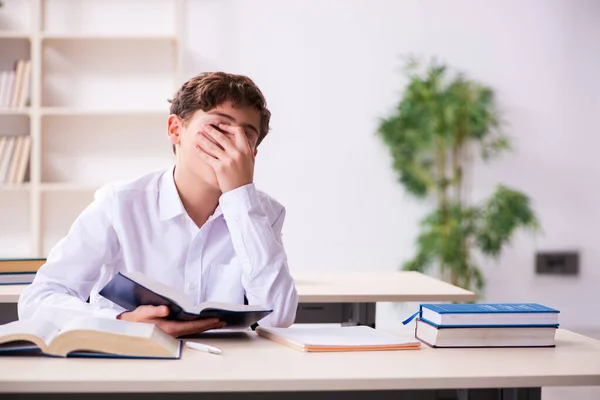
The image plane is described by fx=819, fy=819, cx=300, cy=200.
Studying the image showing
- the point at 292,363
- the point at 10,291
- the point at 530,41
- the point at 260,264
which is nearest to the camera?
the point at 292,363

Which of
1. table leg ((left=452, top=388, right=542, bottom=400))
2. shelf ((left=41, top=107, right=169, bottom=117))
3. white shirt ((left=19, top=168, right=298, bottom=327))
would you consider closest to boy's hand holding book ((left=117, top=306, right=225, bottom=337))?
white shirt ((left=19, top=168, right=298, bottom=327))

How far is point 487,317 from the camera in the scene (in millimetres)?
1575

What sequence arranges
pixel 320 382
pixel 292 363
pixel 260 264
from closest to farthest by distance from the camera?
pixel 320 382 < pixel 292 363 < pixel 260 264

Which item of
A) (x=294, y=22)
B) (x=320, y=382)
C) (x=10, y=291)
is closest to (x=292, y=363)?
(x=320, y=382)

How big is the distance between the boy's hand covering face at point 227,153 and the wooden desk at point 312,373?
1.31ft

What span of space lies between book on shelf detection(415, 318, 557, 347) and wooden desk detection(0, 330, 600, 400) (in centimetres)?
4

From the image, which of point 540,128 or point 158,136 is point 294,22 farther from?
point 540,128

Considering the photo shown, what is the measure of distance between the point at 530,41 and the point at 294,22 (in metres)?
1.45

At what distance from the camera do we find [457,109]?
4.56 metres

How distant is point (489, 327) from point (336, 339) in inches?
11.7

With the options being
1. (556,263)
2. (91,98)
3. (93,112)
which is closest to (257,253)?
(93,112)

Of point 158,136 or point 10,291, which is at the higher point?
point 158,136

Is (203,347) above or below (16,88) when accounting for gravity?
below

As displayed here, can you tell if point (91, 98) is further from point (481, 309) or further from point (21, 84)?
point (481, 309)
